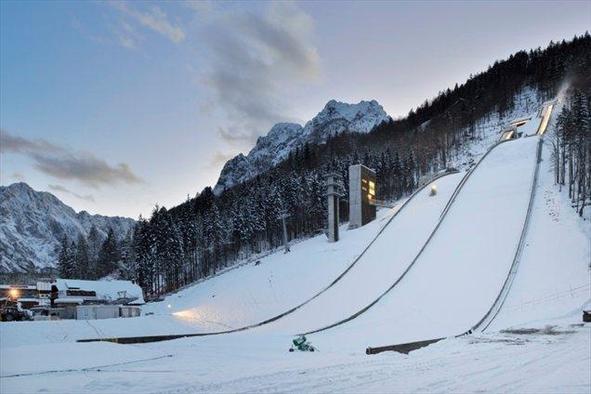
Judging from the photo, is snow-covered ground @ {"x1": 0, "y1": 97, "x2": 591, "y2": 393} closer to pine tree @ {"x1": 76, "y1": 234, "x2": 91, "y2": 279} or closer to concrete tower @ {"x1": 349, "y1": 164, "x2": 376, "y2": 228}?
concrete tower @ {"x1": 349, "y1": 164, "x2": 376, "y2": 228}

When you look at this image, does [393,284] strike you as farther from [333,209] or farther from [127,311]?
[127,311]

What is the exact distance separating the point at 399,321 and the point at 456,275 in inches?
243

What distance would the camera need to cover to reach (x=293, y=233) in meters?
74.6

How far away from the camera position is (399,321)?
77.0 feet

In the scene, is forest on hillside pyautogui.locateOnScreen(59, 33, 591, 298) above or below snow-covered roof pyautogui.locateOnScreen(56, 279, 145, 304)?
above

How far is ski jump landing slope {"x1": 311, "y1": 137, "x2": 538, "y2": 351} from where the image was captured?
72.3 feet

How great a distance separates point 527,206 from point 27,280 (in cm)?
11250

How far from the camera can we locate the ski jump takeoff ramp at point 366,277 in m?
27.7

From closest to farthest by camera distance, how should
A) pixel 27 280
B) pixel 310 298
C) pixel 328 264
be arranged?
pixel 310 298 < pixel 328 264 < pixel 27 280

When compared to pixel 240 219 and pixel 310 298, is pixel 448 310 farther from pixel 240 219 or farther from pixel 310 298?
pixel 240 219

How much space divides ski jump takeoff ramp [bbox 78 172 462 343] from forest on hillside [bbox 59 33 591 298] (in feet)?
36.5

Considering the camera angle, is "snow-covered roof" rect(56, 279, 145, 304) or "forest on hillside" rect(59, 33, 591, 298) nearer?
"snow-covered roof" rect(56, 279, 145, 304)

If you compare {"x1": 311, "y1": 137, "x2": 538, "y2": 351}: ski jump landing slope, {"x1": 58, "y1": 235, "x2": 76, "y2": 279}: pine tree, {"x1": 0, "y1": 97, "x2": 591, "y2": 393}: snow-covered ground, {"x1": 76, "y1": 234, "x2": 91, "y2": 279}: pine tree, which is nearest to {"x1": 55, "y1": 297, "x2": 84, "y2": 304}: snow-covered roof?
{"x1": 0, "y1": 97, "x2": 591, "y2": 393}: snow-covered ground

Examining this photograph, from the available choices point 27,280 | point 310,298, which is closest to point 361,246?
point 310,298
